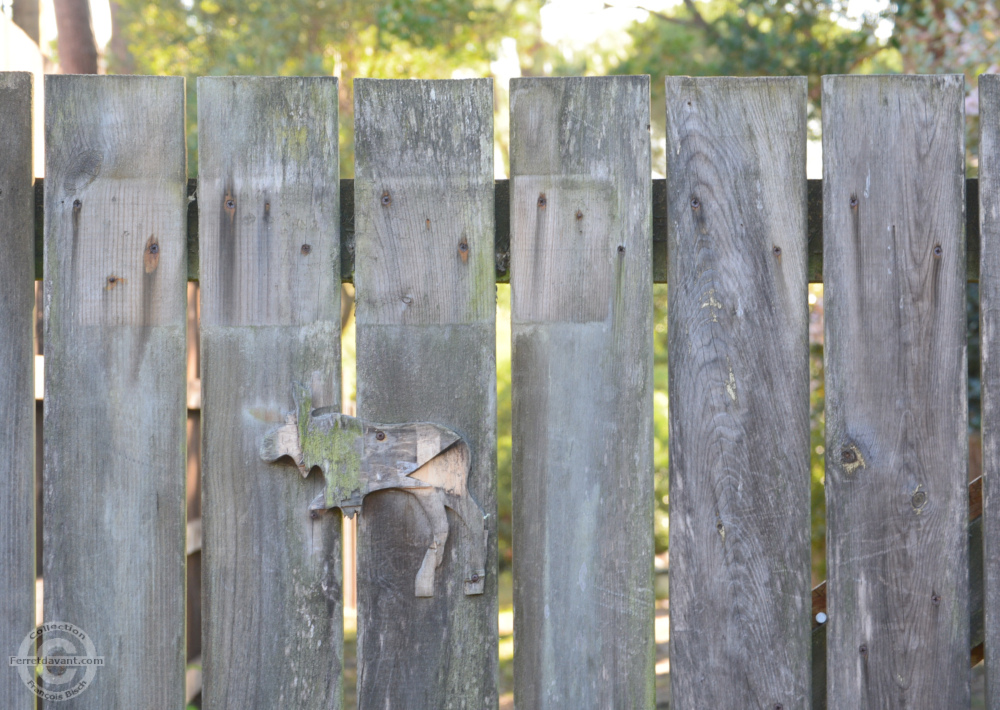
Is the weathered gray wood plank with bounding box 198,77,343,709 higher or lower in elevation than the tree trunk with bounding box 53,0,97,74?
lower

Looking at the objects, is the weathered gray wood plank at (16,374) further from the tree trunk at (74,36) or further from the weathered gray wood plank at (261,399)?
the tree trunk at (74,36)

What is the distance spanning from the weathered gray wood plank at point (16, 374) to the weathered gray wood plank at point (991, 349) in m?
1.80

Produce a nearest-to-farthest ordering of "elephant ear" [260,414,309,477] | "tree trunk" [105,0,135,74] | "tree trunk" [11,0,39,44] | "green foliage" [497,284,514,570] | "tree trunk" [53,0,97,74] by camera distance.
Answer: "elephant ear" [260,414,309,477] < "tree trunk" [11,0,39,44] < "tree trunk" [53,0,97,74] < "green foliage" [497,284,514,570] < "tree trunk" [105,0,135,74]

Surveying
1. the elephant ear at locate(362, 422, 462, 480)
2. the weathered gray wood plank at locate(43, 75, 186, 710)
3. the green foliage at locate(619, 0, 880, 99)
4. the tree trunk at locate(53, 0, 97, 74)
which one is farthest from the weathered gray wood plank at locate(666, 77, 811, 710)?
the green foliage at locate(619, 0, 880, 99)

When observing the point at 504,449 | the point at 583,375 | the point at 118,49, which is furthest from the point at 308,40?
the point at 583,375

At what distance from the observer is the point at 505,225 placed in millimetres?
1558

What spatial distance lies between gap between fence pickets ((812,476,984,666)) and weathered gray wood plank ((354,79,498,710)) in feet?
2.15

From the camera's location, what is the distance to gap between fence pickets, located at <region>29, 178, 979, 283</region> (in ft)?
5.10

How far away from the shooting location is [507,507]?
6.72 meters

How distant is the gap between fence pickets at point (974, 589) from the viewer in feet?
5.17

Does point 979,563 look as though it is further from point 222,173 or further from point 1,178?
point 1,178

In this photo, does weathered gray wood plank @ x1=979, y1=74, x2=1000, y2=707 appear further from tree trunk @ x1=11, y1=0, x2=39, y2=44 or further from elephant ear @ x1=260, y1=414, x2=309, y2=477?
tree trunk @ x1=11, y1=0, x2=39, y2=44

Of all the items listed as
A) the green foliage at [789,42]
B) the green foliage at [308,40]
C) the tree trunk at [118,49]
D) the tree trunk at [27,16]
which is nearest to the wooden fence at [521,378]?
the tree trunk at [27,16]

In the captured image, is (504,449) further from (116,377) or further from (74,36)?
(116,377)
